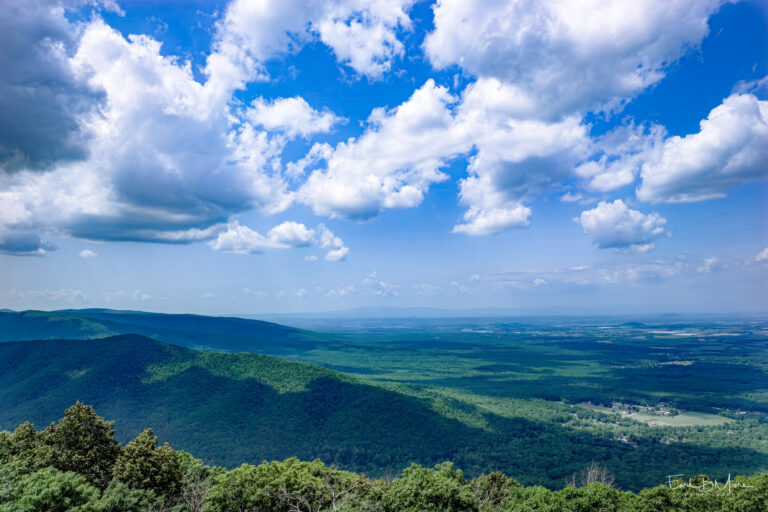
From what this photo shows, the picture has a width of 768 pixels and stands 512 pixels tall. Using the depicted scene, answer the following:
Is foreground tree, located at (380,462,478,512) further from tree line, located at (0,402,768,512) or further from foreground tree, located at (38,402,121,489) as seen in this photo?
foreground tree, located at (38,402,121,489)

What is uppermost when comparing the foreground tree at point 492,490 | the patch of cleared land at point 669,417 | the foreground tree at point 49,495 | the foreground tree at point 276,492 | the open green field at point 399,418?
the foreground tree at point 49,495

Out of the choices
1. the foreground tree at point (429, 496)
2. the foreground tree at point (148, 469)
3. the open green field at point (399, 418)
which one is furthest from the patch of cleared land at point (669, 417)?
the foreground tree at point (148, 469)

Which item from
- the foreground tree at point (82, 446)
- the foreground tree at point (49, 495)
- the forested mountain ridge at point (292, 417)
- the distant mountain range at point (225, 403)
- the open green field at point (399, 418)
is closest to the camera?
the foreground tree at point (49, 495)

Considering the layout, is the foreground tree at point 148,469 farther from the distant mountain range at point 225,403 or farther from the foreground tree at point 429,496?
the distant mountain range at point 225,403

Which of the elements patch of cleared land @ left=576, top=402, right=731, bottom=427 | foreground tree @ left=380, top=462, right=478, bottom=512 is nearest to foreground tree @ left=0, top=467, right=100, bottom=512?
foreground tree @ left=380, top=462, right=478, bottom=512

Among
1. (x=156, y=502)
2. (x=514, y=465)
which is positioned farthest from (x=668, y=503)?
(x=514, y=465)

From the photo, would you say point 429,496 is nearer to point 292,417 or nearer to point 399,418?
point 399,418

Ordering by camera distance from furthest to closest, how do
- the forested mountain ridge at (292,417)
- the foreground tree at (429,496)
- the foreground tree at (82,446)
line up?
the forested mountain ridge at (292,417), the foreground tree at (82,446), the foreground tree at (429,496)

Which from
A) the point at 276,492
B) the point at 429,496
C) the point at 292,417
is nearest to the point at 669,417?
the point at 292,417
